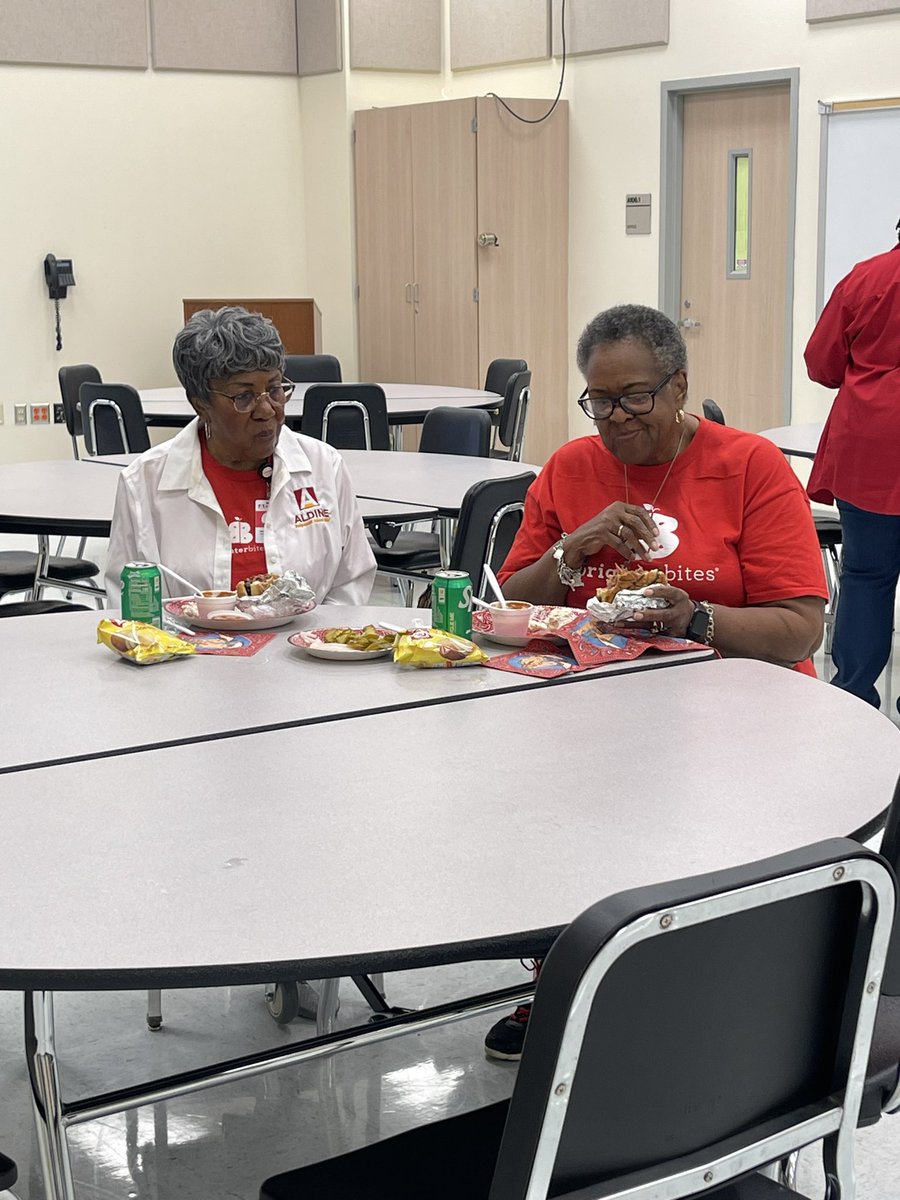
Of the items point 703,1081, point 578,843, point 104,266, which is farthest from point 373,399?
point 703,1081

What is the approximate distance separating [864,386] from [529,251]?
556 centimetres

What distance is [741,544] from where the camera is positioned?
271cm

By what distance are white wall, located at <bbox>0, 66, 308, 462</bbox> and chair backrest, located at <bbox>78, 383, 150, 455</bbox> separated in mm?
3278

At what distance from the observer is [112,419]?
6.58 m

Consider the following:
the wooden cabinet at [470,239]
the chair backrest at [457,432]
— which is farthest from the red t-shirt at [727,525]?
the wooden cabinet at [470,239]

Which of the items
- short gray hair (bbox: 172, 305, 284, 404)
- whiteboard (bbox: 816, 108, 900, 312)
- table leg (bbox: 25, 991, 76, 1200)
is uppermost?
whiteboard (bbox: 816, 108, 900, 312)

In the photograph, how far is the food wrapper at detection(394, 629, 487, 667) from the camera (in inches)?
95.8

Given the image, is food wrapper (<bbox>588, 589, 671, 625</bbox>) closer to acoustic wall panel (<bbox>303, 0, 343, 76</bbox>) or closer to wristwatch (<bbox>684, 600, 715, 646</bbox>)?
wristwatch (<bbox>684, 600, 715, 646</bbox>)

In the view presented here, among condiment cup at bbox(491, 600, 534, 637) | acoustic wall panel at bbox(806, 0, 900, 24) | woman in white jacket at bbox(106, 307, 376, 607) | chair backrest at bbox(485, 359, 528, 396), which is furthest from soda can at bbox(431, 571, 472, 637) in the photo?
acoustic wall panel at bbox(806, 0, 900, 24)

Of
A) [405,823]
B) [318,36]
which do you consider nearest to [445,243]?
[318,36]

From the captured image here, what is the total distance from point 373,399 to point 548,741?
444 centimetres

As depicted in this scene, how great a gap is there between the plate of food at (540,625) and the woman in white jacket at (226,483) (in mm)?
574

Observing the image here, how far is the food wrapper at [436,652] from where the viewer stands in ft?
7.98

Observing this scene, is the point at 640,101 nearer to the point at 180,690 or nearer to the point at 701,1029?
the point at 180,690
